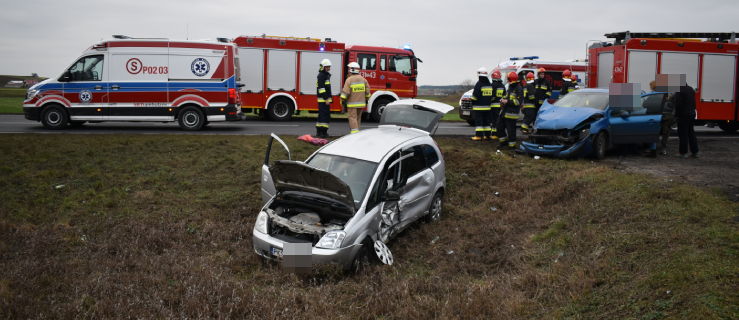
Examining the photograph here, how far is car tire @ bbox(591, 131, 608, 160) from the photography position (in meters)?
10.1

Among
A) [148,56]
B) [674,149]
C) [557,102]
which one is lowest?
[674,149]

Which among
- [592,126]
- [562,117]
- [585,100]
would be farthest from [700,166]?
[562,117]

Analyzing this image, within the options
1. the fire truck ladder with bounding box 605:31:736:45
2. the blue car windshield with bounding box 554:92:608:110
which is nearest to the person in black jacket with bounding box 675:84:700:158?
the blue car windshield with bounding box 554:92:608:110

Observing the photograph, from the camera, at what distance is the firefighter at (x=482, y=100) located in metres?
11.8

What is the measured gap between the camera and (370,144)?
21.4ft

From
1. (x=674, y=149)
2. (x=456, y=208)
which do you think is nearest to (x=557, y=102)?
(x=674, y=149)

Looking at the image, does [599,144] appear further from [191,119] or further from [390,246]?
[191,119]

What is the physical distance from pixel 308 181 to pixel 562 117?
679 cm

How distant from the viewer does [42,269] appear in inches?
196

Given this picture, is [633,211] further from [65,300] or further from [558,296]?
[65,300]

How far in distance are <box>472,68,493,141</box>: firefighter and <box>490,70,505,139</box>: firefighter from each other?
94 millimetres

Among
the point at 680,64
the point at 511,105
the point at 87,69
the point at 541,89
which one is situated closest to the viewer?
the point at 511,105

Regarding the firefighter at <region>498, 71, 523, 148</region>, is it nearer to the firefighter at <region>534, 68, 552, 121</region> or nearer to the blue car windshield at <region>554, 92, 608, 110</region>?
the blue car windshield at <region>554, 92, 608, 110</region>

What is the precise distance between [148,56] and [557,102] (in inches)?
410
